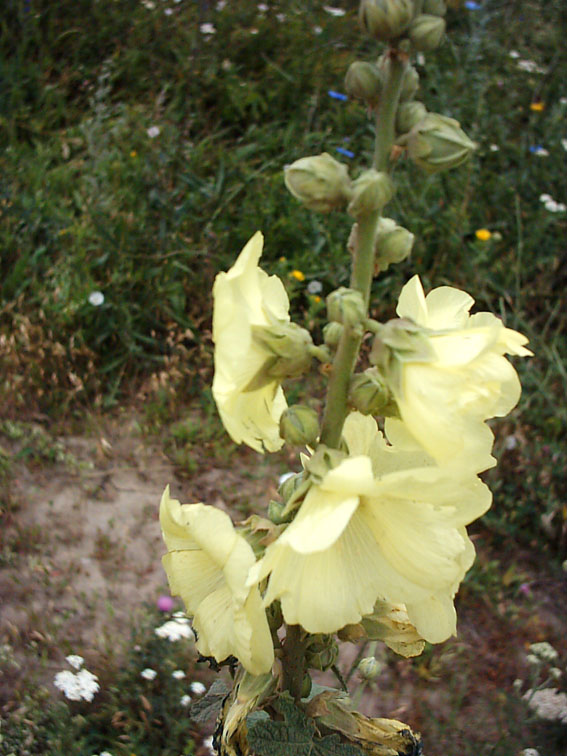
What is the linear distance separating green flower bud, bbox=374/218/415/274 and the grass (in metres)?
1.47

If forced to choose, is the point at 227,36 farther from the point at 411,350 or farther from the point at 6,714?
the point at 411,350

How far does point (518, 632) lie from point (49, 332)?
1.91m

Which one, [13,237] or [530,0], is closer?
[13,237]

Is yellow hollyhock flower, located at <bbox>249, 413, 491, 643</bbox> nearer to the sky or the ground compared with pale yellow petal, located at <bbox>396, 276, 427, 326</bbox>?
nearer to the ground

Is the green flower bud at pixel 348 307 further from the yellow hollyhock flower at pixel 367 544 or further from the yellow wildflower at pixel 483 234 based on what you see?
the yellow wildflower at pixel 483 234

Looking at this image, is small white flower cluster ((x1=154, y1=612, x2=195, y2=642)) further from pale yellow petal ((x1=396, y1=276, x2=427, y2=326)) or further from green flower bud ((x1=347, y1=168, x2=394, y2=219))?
green flower bud ((x1=347, y1=168, x2=394, y2=219))

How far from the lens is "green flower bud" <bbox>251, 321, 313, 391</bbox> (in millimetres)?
961

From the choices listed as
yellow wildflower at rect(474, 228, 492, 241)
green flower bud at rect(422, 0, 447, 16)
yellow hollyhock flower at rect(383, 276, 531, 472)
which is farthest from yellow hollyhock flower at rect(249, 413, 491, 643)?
yellow wildflower at rect(474, 228, 492, 241)

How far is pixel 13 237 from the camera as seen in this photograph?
3293 mm

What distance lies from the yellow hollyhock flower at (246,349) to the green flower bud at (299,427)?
0.04 metres

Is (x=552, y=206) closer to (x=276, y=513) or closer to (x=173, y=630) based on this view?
(x=173, y=630)

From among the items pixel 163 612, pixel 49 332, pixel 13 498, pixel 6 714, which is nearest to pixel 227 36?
pixel 49 332

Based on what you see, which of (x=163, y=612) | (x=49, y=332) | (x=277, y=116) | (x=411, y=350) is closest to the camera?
(x=411, y=350)

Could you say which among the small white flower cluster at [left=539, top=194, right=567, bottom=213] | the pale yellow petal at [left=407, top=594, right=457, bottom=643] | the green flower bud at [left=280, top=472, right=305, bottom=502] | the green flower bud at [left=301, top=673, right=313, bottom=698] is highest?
the green flower bud at [left=280, top=472, right=305, bottom=502]
